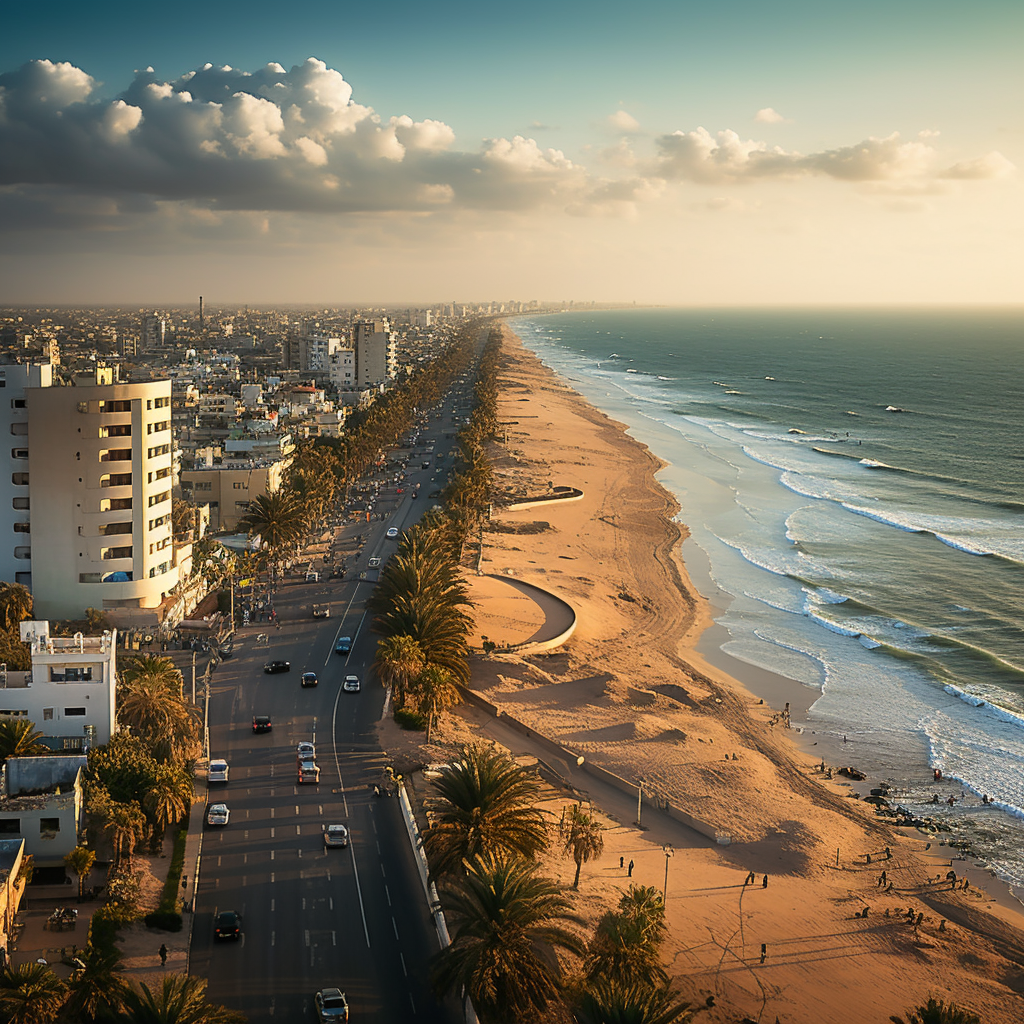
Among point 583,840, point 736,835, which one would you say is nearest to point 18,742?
point 583,840

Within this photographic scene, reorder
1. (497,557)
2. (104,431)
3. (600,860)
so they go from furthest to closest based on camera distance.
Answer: (497,557), (104,431), (600,860)

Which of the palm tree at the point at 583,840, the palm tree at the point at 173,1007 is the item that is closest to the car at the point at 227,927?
the palm tree at the point at 173,1007

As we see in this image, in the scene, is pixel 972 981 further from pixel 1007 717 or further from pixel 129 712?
pixel 129 712

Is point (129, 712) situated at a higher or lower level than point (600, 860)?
higher

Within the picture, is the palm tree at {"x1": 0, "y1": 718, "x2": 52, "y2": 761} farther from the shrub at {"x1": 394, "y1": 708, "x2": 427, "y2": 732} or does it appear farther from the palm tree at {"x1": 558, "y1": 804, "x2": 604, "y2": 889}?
the palm tree at {"x1": 558, "y1": 804, "x2": 604, "y2": 889}

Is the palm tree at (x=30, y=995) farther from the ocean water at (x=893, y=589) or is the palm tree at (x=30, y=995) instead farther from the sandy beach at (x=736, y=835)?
the ocean water at (x=893, y=589)

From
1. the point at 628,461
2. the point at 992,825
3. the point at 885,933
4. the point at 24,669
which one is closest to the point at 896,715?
the point at 992,825
